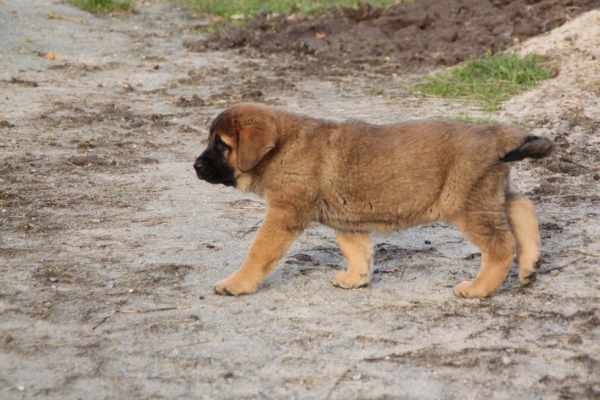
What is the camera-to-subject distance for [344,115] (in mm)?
9992

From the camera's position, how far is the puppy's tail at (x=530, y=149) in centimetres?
503

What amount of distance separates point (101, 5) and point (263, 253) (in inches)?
523

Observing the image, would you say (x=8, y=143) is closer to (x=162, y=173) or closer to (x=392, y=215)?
(x=162, y=173)

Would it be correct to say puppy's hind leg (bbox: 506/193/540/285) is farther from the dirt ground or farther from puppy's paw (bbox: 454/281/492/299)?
puppy's paw (bbox: 454/281/492/299)

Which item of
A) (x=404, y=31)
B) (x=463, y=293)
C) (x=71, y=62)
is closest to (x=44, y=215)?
(x=463, y=293)

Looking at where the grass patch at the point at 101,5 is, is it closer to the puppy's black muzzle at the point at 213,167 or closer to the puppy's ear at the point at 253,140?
the puppy's black muzzle at the point at 213,167

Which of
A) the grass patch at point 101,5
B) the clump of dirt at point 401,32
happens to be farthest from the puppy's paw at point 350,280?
the grass patch at point 101,5

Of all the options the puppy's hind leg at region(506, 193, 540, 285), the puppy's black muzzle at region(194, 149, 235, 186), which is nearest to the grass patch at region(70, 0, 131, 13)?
the puppy's black muzzle at region(194, 149, 235, 186)

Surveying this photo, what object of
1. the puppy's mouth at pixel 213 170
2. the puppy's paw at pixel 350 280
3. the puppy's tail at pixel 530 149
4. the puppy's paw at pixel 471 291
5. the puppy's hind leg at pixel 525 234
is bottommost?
the puppy's paw at pixel 350 280

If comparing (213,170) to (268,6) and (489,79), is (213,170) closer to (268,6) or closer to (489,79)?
(489,79)

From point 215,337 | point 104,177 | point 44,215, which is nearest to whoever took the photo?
point 215,337

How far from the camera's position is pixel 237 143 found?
547 cm

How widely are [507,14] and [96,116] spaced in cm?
695

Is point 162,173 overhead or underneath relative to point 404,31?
underneath
